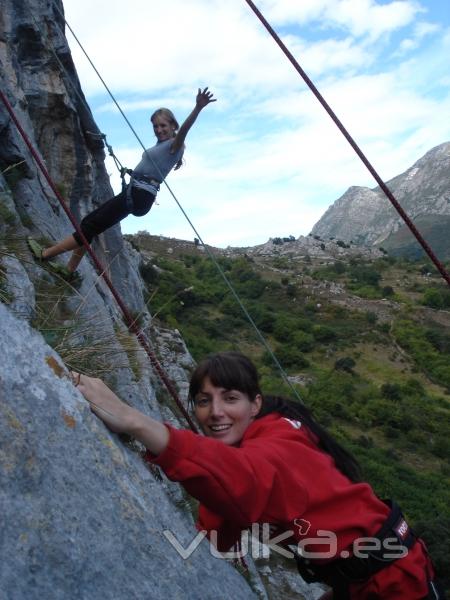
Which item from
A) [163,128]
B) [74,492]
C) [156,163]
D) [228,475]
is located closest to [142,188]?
[156,163]

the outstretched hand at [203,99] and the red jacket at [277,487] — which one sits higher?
the outstretched hand at [203,99]

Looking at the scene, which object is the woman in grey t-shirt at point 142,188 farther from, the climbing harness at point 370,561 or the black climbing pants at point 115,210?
Result: the climbing harness at point 370,561

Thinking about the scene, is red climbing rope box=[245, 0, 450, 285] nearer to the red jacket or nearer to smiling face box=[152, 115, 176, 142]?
the red jacket

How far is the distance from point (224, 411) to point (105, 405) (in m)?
0.57

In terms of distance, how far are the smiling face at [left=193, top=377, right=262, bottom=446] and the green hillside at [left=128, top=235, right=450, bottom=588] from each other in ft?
45.5

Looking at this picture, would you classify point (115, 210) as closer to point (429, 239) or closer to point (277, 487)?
point (277, 487)

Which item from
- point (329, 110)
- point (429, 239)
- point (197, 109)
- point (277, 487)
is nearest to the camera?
point (277, 487)

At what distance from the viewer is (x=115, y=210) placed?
6230mm

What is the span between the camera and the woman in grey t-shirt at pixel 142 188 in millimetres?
Result: 6227

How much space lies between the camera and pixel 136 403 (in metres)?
4.49

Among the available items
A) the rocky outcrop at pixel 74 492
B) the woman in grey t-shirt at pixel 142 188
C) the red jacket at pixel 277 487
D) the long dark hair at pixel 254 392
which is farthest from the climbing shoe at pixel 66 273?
the red jacket at pixel 277 487

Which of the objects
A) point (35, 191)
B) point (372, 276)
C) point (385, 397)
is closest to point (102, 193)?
point (35, 191)

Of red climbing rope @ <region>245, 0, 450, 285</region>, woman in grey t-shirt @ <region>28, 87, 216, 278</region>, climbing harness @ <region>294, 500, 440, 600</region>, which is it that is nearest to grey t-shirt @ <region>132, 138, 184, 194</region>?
woman in grey t-shirt @ <region>28, 87, 216, 278</region>

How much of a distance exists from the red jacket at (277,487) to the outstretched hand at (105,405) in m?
0.30
